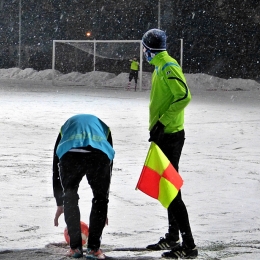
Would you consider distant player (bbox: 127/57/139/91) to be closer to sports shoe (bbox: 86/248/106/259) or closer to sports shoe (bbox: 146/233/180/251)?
sports shoe (bbox: 146/233/180/251)

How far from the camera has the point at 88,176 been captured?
4.76 meters

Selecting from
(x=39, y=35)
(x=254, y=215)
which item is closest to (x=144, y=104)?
(x=254, y=215)

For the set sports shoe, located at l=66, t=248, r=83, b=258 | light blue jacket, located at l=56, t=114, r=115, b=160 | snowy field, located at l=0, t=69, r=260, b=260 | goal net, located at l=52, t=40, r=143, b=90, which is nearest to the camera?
light blue jacket, located at l=56, t=114, r=115, b=160

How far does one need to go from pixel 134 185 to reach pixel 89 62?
92.1 ft

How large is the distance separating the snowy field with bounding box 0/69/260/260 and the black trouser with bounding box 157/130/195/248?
0.20 m

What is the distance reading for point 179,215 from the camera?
4914 millimetres

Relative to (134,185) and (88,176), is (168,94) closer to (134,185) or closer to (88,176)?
(88,176)

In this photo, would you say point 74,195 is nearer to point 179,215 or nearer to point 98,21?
point 179,215

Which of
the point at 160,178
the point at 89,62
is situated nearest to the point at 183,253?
the point at 160,178

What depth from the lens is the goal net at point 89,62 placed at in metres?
32.5

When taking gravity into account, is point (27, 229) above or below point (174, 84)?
below

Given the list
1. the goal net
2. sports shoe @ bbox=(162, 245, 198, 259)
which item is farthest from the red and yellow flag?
the goal net

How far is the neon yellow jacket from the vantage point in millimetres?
4922

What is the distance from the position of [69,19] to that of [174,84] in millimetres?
36247
